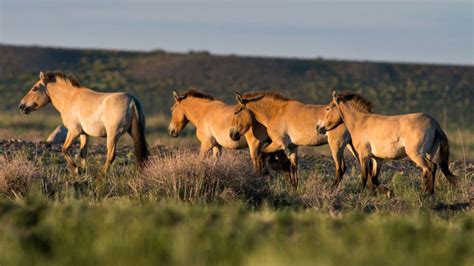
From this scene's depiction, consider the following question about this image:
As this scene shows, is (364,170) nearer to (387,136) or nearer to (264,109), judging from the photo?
(387,136)

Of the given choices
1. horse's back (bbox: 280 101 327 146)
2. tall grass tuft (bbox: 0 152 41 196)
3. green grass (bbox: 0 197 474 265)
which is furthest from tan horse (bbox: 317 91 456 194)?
tall grass tuft (bbox: 0 152 41 196)

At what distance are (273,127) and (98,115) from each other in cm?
303

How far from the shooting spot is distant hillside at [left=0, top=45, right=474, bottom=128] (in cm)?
4912

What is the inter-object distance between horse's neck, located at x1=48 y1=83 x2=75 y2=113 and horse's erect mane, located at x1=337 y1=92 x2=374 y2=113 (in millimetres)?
4848

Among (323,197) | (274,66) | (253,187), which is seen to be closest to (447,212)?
(323,197)

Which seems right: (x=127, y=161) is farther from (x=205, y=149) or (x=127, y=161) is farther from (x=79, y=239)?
(x=79, y=239)

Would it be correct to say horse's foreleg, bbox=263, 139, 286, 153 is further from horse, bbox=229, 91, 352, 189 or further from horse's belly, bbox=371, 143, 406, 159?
horse's belly, bbox=371, 143, 406, 159

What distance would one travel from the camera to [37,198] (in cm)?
1038

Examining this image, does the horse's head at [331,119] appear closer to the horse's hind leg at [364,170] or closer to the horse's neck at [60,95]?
the horse's hind leg at [364,170]

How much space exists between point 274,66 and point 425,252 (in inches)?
1986

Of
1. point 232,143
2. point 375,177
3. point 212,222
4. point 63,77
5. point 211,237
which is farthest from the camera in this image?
point 63,77

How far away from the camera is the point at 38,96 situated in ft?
55.7

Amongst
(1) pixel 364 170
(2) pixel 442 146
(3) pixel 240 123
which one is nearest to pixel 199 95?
(3) pixel 240 123

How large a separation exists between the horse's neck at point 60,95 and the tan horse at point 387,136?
15.1 feet
